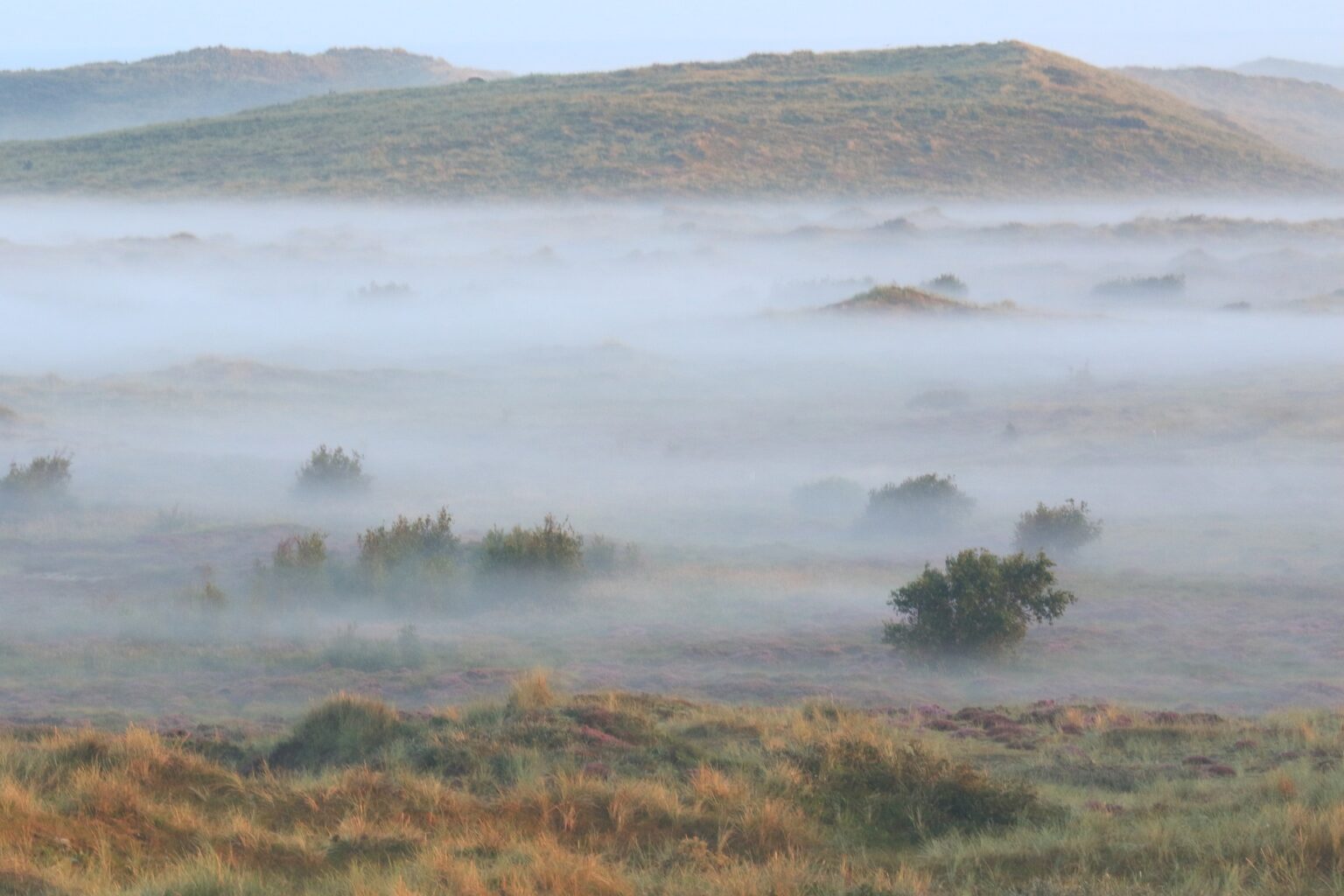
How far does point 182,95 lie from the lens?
592ft

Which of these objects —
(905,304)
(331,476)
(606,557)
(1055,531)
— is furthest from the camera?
(905,304)

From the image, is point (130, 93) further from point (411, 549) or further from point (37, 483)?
point (411, 549)

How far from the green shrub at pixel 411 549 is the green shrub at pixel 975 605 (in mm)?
6616

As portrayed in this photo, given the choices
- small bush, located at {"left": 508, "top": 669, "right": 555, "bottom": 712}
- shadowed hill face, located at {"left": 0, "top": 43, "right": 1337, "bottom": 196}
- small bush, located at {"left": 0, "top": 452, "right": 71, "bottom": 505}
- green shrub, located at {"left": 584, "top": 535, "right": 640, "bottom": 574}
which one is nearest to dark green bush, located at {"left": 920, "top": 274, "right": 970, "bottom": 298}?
shadowed hill face, located at {"left": 0, "top": 43, "right": 1337, "bottom": 196}

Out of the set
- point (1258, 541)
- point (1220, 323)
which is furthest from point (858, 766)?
point (1220, 323)

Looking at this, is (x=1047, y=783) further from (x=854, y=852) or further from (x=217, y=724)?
(x=217, y=724)

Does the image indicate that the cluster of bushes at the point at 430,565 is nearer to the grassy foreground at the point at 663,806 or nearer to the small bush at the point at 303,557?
the small bush at the point at 303,557

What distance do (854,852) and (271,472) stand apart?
22201 mm

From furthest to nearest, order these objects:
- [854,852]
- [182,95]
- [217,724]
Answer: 1. [182,95]
2. [217,724]
3. [854,852]

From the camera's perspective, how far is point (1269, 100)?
165 metres

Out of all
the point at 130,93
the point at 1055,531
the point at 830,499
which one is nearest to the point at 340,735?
the point at 1055,531

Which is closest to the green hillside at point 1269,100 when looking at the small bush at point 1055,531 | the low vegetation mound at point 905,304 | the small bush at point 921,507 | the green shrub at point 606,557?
the low vegetation mound at point 905,304

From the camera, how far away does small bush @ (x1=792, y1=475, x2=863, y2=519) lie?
25.3m

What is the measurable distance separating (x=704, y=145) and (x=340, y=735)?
248 ft
